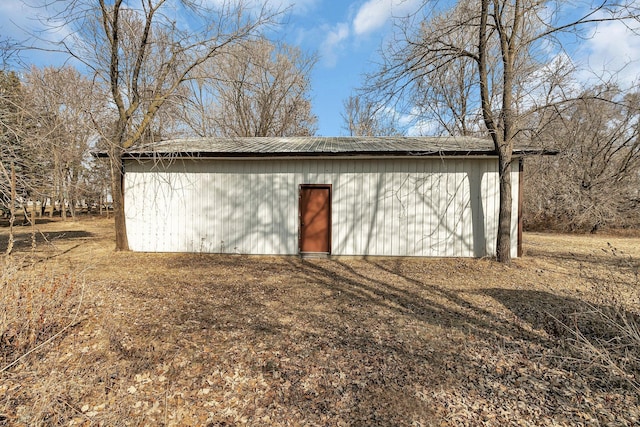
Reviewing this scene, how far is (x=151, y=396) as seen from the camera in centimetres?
264

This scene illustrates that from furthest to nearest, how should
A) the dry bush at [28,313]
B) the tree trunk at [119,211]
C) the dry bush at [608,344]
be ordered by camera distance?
the tree trunk at [119,211]
the dry bush at [28,313]
the dry bush at [608,344]

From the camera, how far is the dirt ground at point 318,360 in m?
2.48

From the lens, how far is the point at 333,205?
860cm

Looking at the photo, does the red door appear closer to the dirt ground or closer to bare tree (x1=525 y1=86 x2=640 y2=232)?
the dirt ground

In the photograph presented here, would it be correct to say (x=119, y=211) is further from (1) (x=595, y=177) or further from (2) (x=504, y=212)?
A: (1) (x=595, y=177)

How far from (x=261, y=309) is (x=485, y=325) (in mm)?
3233

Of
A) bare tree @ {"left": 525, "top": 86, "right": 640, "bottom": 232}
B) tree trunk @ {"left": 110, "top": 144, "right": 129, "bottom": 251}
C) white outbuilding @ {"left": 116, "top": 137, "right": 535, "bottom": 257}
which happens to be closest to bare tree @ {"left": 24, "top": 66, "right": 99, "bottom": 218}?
white outbuilding @ {"left": 116, "top": 137, "right": 535, "bottom": 257}

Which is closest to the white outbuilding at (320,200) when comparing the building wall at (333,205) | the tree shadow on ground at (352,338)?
the building wall at (333,205)

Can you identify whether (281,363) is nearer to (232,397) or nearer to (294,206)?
(232,397)

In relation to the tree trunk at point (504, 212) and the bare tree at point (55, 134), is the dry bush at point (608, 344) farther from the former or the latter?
the bare tree at point (55, 134)

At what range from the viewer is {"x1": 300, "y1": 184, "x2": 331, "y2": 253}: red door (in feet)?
28.5

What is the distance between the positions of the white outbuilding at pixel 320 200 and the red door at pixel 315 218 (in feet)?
0.09

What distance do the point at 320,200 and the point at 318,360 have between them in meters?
5.78

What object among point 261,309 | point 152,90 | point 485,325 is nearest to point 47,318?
point 261,309
